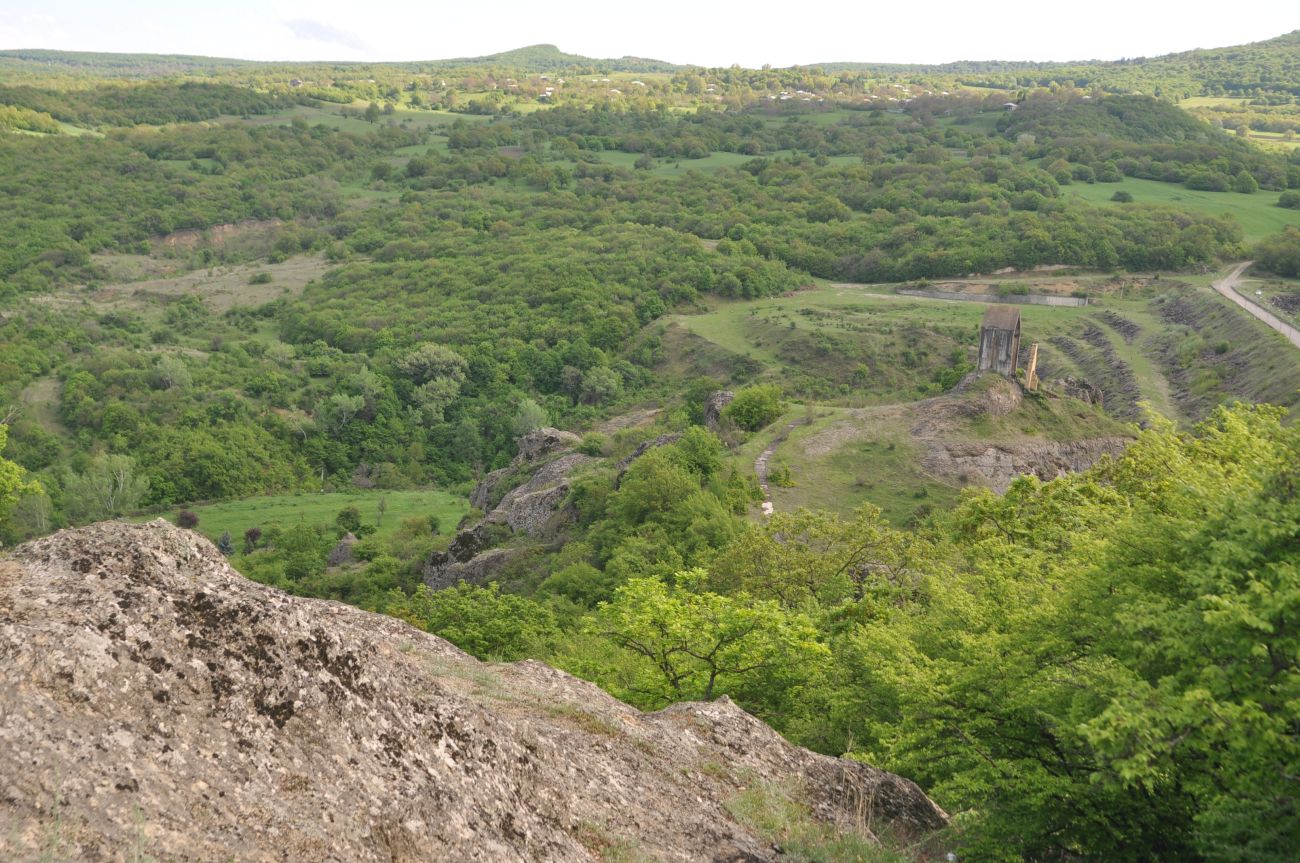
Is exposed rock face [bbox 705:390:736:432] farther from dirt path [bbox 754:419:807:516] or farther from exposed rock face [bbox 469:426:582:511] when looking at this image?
exposed rock face [bbox 469:426:582:511]

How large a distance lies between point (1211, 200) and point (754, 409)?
324 feet

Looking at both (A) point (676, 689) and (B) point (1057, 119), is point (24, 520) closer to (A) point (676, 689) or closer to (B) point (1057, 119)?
(A) point (676, 689)

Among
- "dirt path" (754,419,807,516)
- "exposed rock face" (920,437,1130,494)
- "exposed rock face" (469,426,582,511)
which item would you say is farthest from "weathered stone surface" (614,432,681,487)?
"exposed rock face" (920,437,1130,494)

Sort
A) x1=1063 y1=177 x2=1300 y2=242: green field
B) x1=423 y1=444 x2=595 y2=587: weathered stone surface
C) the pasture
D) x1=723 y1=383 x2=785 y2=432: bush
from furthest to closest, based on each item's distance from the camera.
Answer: x1=1063 y1=177 x2=1300 y2=242: green field → the pasture → x1=723 y1=383 x2=785 y2=432: bush → x1=423 y1=444 x2=595 y2=587: weathered stone surface

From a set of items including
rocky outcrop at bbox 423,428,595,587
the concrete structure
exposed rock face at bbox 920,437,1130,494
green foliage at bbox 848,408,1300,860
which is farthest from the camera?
the concrete structure

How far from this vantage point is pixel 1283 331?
2822 inches

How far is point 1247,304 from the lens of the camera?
273ft

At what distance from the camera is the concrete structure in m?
56.7

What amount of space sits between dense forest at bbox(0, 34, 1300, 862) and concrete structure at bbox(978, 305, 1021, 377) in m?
2.39

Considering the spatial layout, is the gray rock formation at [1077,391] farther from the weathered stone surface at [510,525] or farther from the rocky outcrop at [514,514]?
the rocky outcrop at [514,514]

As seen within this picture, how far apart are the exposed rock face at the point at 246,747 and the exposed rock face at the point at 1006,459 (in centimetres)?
4239

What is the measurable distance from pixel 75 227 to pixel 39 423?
73695mm

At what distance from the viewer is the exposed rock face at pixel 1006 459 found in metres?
51.4

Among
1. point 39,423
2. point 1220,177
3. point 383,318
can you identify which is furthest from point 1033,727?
point 1220,177
